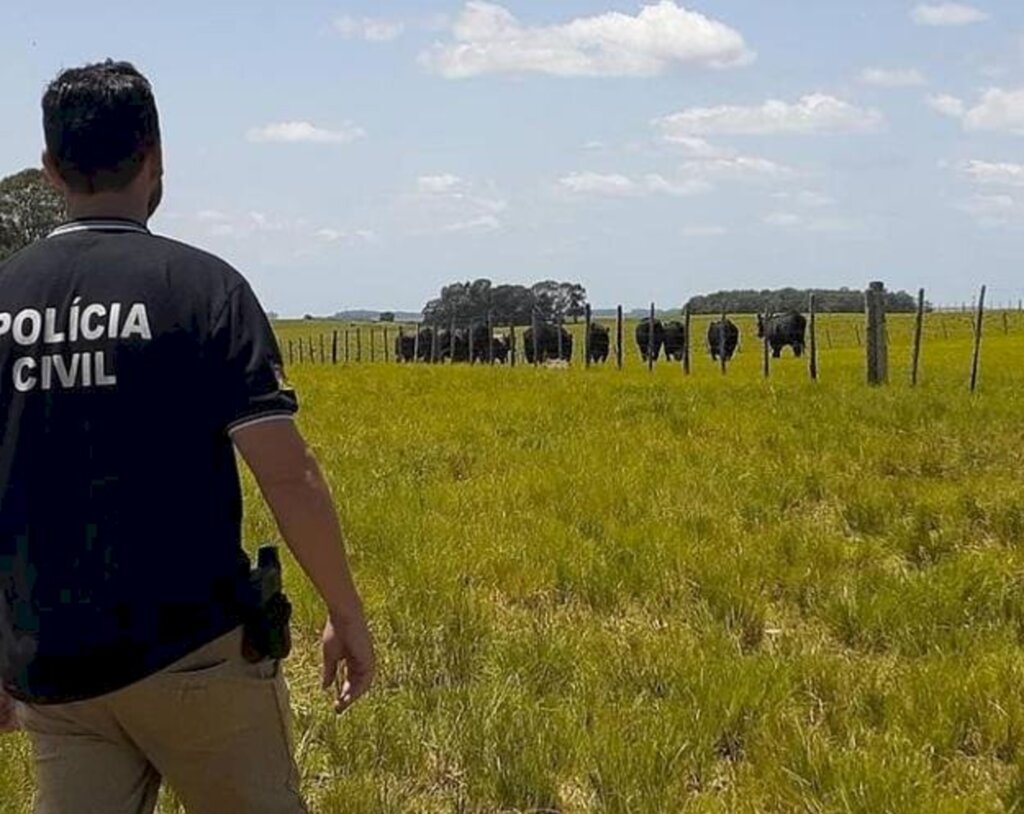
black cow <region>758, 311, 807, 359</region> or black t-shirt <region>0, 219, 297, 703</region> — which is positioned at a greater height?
black t-shirt <region>0, 219, 297, 703</region>

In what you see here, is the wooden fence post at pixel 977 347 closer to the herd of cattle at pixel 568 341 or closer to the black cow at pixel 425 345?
the herd of cattle at pixel 568 341

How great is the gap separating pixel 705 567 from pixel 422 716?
2152 mm

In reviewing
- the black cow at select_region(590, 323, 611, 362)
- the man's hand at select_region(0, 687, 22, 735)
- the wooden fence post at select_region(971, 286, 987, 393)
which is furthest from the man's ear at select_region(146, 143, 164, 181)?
the black cow at select_region(590, 323, 611, 362)

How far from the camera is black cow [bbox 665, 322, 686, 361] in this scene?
38.8 meters

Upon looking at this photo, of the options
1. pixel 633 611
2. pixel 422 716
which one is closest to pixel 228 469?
pixel 422 716

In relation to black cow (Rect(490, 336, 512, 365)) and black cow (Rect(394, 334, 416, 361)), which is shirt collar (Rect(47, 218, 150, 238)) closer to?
black cow (Rect(490, 336, 512, 365))

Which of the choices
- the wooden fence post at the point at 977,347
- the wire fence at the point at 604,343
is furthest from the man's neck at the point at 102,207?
the wire fence at the point at 604,343

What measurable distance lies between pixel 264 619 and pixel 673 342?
37.2 m

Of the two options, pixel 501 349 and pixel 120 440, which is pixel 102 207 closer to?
pixel 120 440

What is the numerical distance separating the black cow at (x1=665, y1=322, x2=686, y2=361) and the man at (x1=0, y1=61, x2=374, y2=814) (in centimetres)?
3658

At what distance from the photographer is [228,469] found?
2314 millimetres

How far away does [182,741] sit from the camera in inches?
90.2

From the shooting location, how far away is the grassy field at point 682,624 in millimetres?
3855

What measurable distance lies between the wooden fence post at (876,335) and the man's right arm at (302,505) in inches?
573
